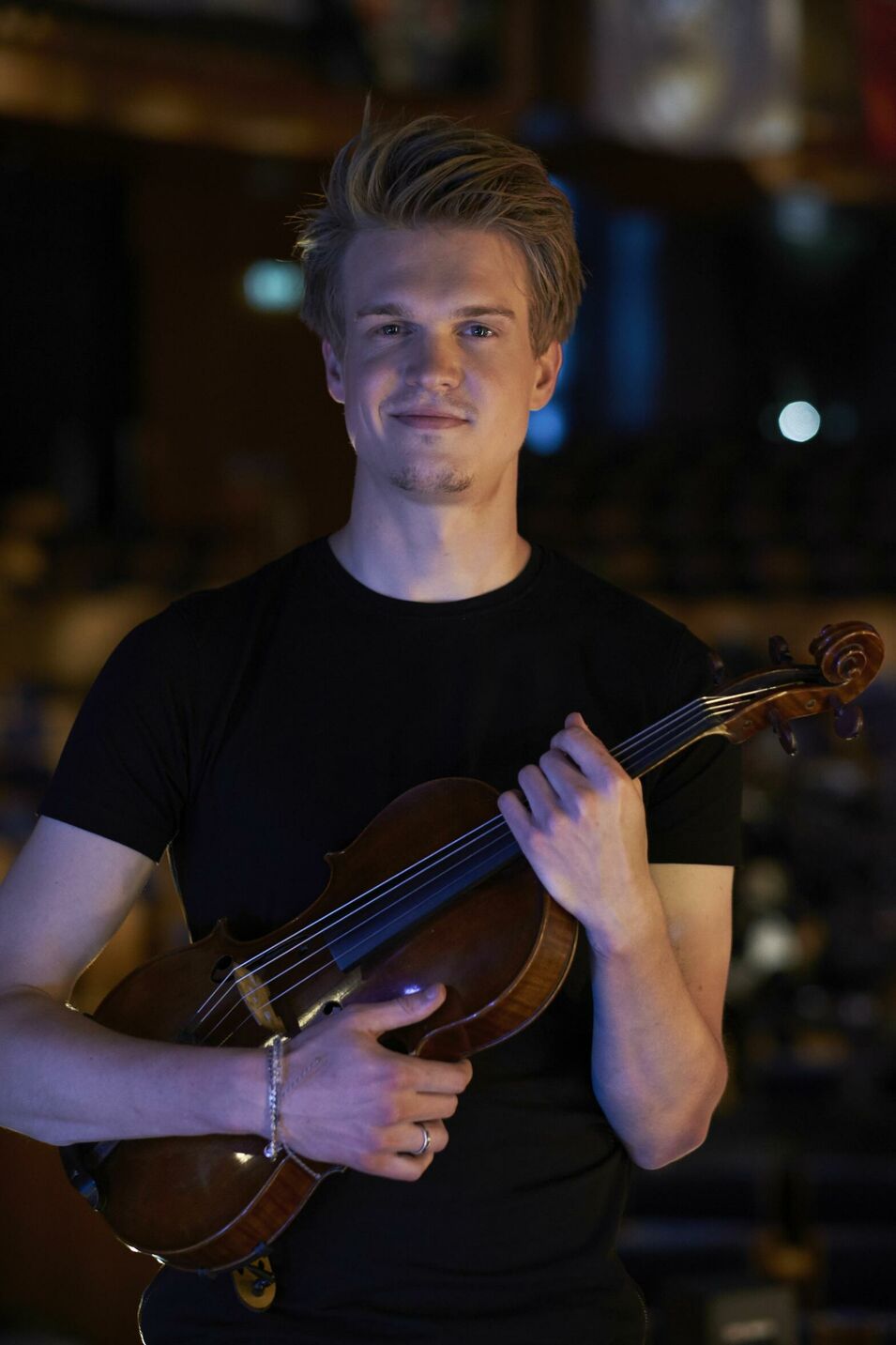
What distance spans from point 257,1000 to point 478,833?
0.24 meters

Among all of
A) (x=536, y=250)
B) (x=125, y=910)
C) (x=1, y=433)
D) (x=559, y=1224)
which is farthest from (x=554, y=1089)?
(x=1, y=433)

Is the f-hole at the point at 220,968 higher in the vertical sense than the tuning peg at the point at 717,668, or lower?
lower

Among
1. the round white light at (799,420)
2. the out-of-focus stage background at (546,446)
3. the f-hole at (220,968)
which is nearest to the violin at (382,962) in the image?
the f-hole at (220,968)

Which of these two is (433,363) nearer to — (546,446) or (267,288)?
(267,288)

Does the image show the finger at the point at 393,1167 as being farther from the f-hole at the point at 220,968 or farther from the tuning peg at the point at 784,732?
the tuning peg at the point at 784,732

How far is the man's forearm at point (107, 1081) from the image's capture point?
1.20m

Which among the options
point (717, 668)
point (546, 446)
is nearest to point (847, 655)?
point (717, 668)

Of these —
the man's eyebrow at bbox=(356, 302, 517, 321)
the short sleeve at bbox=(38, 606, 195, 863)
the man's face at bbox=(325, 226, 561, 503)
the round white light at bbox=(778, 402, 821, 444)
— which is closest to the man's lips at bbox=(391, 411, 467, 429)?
the man's face at bbox=(325, 226, 561, 503)

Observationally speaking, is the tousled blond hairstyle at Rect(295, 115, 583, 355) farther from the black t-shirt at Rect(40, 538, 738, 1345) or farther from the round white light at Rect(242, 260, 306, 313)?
the round white light at Rect(242, 260, 306, 313)

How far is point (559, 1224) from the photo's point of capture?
1.33 m

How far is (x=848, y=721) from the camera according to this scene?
1.25 metres

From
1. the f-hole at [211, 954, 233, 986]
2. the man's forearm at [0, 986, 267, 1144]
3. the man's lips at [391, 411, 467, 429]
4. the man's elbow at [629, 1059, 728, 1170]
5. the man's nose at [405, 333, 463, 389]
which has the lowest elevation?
the man's elbow at [629, 1059, 728, 1170]

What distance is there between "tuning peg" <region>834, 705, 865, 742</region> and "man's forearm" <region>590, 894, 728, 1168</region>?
207mm

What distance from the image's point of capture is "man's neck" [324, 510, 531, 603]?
1448mm
